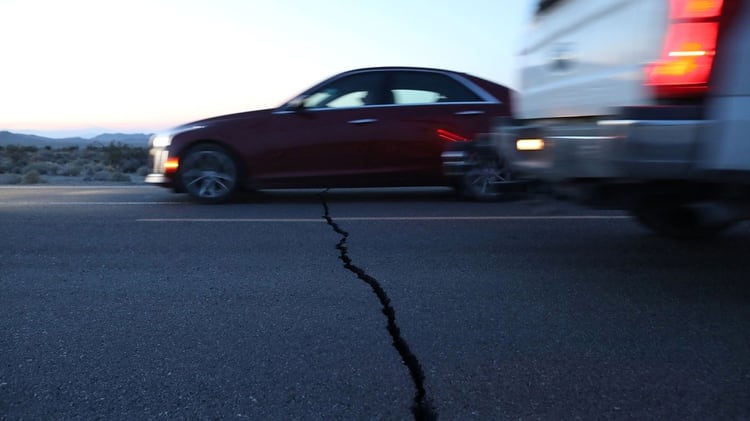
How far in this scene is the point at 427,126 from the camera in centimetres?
827

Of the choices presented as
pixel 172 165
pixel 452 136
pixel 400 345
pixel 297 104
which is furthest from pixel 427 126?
pixel 400 345

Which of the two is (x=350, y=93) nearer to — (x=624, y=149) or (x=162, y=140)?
(x=162, y=140)

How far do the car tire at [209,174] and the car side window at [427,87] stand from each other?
7.06ft

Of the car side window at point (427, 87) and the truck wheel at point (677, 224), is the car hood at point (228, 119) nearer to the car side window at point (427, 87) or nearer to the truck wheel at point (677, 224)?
the car side window at point (427, 87)

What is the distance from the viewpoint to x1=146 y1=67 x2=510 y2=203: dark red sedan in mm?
8234

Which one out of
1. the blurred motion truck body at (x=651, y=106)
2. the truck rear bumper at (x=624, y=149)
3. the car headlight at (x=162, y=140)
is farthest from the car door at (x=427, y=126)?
the truck rear bumper at (x=624, y=149)

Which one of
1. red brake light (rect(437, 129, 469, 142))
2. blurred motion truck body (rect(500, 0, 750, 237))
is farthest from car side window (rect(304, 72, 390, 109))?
blurred motion truck body (rect(500, 0, 750, 237))

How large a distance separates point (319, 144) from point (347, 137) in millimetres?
335

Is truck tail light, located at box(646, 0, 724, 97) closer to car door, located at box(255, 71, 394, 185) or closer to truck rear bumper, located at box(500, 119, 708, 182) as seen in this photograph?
truck rear bumper, located at box(500, 119, 708, 182)

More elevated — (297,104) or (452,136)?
(297,104)

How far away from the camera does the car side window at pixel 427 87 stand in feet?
27.7

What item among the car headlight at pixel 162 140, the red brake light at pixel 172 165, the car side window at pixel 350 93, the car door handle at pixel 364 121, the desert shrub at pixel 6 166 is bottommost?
the desert shrub at pixel 6 166

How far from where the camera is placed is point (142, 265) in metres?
5.19

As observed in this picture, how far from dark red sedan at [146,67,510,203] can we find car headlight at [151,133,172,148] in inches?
0.8
